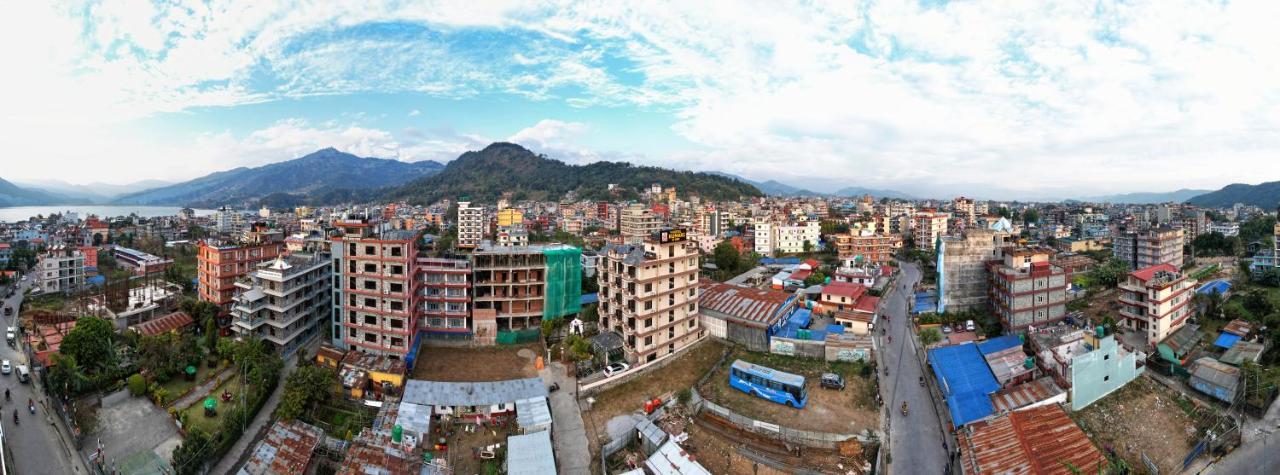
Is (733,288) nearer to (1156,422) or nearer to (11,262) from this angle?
(1156,422)

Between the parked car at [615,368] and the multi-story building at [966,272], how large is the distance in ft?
71.3

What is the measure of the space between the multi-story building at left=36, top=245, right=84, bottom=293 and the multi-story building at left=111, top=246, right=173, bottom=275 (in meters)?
4.59

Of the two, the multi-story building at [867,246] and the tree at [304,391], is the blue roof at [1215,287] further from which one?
the tree at [304,391]

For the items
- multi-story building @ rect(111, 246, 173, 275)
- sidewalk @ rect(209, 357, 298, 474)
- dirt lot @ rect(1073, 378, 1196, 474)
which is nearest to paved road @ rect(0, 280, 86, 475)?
sidewalk @ rect(209, 357, 298, 474)

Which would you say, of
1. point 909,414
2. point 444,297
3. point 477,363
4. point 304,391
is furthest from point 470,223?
point 909,414

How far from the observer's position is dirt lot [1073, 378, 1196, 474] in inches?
804

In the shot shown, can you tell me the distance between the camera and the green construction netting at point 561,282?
34094 mm

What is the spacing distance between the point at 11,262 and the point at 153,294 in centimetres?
3071

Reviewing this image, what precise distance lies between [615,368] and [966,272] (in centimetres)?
2427

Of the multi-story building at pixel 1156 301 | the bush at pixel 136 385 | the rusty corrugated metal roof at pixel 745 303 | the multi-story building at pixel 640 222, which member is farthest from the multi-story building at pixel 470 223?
the multi-story building at pixel 1156 301

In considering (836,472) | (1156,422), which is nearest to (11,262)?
(836,472)

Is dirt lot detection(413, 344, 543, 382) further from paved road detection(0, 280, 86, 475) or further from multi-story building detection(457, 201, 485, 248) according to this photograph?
multi-story building detection(457, 201, 485, 248)

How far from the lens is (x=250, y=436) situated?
24.0 meters

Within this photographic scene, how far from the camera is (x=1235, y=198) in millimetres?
182750
